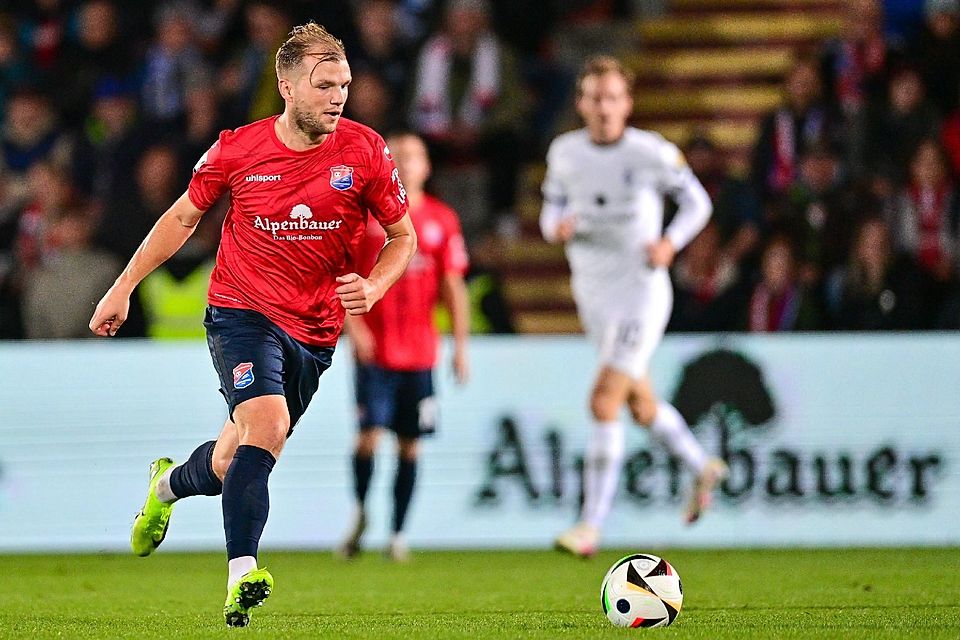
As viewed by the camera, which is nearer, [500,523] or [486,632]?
[486,632]

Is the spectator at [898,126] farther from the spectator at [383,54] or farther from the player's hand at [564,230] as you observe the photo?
the player's hand at [564,230]

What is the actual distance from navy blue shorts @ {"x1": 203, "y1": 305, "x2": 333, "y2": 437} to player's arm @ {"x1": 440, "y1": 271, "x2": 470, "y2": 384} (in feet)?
10.8

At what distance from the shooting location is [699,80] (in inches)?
555

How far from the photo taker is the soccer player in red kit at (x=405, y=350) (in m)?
9.35

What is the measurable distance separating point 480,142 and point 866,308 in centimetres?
340

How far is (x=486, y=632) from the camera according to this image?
17.9 ft

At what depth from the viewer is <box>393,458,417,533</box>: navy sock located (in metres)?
9.41

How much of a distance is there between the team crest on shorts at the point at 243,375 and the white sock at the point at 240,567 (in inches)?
25.4

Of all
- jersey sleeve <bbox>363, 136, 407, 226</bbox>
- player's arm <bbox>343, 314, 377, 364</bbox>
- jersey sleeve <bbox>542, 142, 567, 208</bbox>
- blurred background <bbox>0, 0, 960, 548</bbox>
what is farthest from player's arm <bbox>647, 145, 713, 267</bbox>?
jersey sleeve <bbox>363, 136, 407, 226</bbox>

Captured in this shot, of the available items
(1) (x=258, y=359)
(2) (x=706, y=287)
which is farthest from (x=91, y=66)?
(1) (x=258, y=359)

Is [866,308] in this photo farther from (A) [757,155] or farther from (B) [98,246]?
(B) [98,246]

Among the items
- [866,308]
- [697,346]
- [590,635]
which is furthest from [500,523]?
[590,635]

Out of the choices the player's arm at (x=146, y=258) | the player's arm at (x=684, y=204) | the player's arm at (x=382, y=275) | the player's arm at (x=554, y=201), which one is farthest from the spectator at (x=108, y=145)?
the player's arm at (x=382, y=275)

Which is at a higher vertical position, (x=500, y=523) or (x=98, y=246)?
(x=98, y=246)
